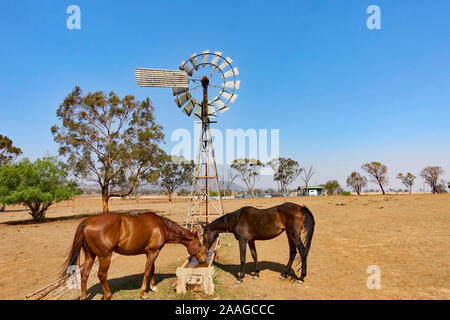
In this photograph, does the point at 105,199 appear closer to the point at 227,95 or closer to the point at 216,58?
the point at 227,95

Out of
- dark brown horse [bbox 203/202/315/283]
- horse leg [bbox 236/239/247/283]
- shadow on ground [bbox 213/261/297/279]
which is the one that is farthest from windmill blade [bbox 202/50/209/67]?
shadow on ground [bbox 213/261/297/279]

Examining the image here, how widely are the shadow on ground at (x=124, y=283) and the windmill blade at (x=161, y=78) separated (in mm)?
10393

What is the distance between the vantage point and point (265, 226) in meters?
8.13

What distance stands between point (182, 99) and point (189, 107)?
0.65m

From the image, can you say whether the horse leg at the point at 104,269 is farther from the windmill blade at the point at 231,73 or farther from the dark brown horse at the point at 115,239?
the windmill blade at the point at 231,73

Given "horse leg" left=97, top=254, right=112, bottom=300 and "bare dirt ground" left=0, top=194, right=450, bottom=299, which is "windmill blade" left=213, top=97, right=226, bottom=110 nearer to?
"bare dirt ground" left=0, top=194, right=450, bottom=299

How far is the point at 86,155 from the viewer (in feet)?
92.0

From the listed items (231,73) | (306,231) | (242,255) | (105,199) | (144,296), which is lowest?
(144,296)

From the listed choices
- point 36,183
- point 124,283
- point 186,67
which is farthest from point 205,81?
point 36,183

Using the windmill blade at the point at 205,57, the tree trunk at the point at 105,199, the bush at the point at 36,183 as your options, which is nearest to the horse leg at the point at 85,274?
the windmill blade at the point at 205,57

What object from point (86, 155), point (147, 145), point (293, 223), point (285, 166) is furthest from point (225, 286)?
point (285, 166)

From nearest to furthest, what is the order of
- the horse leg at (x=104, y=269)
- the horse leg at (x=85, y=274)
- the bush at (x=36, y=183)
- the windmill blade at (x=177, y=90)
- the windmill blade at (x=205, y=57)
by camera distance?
the horse leg at (x=104, y=269) → the horse leg at (x=85, y=274) → the windmill blade at (x=177, y=90) → the windmill blade at (x=205, y=57) → the bush at (x=36, y=183)

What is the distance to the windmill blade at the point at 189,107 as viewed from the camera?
1516 centimetres

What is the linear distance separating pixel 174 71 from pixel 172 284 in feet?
38.5
